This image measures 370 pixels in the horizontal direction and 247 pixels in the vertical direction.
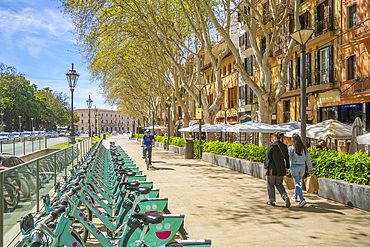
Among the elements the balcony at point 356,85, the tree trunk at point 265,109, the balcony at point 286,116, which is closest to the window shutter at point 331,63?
the balcony at point 356,85

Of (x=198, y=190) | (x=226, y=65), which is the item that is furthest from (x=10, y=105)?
(x=198, y=190)

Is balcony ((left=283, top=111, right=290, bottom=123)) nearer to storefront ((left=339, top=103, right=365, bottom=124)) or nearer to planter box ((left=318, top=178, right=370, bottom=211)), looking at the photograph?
storefront ((left=339, top=103, right=365, bottom=124))

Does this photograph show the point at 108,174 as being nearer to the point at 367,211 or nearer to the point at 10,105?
the point at 367,211

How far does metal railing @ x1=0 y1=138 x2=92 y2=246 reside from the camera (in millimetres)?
3758

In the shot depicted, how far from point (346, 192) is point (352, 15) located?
15279 millimetres

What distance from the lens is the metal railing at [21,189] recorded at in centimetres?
376

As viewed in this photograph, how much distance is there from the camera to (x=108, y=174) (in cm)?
920

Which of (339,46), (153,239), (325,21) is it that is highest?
(325,21)

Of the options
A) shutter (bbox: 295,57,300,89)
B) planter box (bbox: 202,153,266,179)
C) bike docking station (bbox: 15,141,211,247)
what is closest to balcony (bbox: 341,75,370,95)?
shutter (bbox: 295,57,300,89)

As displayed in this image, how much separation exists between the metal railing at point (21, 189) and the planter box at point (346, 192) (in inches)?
253

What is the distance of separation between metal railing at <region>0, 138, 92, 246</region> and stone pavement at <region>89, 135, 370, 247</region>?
1260 mm

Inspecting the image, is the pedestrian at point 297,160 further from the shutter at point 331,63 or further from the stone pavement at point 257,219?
the shutter at point 331,63

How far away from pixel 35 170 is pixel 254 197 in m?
5.36

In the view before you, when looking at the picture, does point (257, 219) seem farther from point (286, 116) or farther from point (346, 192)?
point (286, 116)
